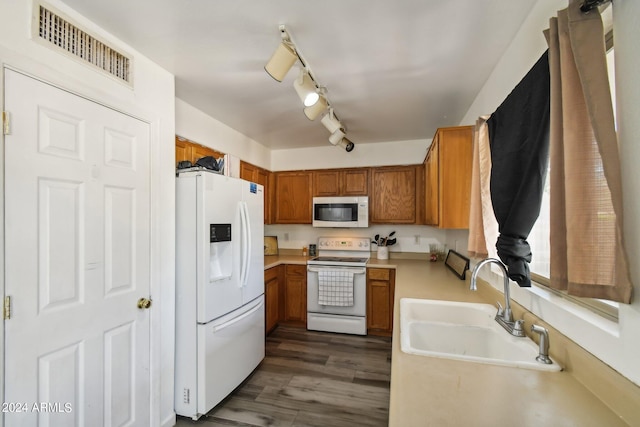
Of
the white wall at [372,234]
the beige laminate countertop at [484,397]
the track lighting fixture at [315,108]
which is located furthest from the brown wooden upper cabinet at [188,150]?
the beige laminate countertop at [484,397]

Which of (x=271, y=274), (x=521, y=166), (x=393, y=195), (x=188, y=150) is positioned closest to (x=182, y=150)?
(x=188, y=150)

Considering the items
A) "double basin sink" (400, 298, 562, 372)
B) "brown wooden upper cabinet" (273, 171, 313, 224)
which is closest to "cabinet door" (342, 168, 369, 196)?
"brown wooden upper cabinet" (273, 171, 313, 224)

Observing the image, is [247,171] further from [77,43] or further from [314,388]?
[314,388]

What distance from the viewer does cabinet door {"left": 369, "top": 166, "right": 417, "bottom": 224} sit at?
347 centimetres

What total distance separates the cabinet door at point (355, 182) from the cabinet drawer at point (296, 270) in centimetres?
114

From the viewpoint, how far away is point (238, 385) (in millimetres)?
2211

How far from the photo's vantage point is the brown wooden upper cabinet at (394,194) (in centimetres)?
347

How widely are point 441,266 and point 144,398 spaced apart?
297cm

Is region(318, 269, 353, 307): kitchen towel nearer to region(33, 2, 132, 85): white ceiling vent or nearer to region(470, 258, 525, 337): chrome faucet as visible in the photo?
region(470, 258, 525, 337): chrome faucet

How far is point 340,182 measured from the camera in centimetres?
370

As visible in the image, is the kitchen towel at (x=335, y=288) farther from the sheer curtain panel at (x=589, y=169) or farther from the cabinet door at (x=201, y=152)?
the sheer curtain panel at (x=589, y=169)

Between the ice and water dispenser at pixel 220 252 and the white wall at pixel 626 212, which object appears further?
the ice and water dispenser at pixel 220 252

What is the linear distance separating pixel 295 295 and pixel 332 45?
2833mm

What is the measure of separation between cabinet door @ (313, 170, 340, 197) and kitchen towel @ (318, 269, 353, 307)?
1.09 m
